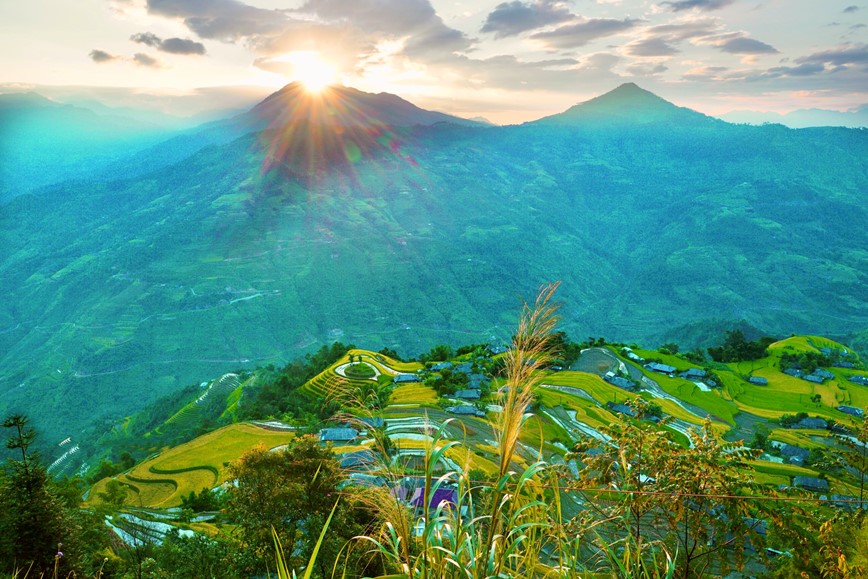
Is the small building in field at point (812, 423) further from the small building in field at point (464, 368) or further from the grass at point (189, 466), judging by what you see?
the grass at point (189, 466)

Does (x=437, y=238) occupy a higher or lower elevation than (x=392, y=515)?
lower

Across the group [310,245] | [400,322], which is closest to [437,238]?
[310,245]

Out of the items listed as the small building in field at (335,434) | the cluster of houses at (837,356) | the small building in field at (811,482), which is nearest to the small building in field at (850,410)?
the cluster of houses at (837,356)

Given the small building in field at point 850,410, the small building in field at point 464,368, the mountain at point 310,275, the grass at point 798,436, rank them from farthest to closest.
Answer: the mountain at point 310,275 → the small building in field at point 464,368 → the small building in field at point 850,410 → the grass at point 798,436

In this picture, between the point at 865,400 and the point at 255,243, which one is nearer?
the point at 865,400

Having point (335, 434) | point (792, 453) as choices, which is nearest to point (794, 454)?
point (792, 453)

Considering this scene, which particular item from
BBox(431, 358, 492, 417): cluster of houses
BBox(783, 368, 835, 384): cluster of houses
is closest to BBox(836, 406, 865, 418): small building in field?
BBox(783, 368, 835, 384): cluster of houses

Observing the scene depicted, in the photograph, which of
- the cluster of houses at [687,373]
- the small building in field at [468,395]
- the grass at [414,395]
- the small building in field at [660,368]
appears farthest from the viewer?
the small building in field at [660,368]

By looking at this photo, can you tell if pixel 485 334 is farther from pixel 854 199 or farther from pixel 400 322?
pixel 854 199
